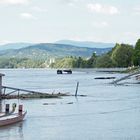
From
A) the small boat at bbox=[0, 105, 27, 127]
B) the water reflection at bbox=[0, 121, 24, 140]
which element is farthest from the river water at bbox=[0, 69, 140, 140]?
the small boat at bbox=[0, 105, 27, 127]

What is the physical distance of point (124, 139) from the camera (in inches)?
1852

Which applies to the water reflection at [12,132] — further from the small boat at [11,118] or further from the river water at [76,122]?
the small boat at [11,118]

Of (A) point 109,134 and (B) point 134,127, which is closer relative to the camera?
(A) point 109,134

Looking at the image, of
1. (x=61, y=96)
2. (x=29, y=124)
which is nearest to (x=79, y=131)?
(x=29, y=124)

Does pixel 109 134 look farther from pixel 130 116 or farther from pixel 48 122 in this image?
pixel 130 116

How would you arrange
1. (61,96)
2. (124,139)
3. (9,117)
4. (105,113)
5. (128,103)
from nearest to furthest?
(124,139) → (9,117) → (105,113) → (128,103) → (61,96)

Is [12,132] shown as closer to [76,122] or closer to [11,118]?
[11,118]

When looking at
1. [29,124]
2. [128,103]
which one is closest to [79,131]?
[29,124]

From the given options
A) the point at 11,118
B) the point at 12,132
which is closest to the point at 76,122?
the point at 11,118

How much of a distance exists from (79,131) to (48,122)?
8.28 metres

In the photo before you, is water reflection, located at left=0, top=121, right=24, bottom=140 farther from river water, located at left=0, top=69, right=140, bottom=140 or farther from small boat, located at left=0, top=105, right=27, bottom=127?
small boat, located at left=0, top=105, right=27, bottom=127

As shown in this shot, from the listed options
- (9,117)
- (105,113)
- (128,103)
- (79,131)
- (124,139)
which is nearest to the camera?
(124,139)

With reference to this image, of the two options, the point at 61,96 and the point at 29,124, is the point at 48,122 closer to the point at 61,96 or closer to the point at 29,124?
the point at 29,124

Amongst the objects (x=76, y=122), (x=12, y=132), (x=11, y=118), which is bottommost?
(x=12, y=132)
